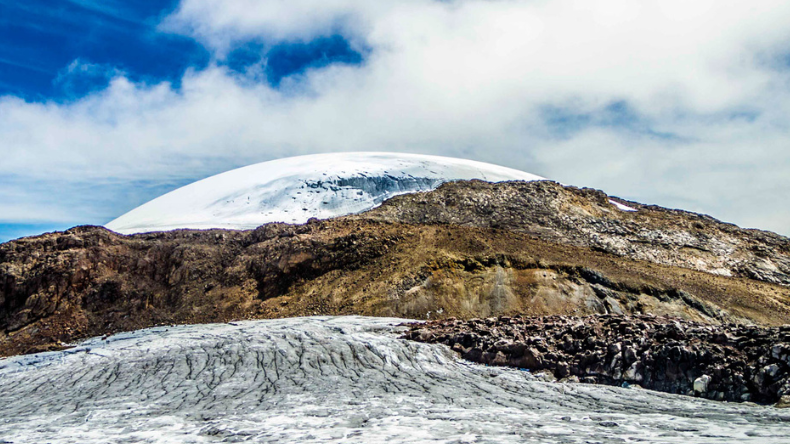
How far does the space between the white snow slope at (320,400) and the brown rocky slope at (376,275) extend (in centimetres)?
573

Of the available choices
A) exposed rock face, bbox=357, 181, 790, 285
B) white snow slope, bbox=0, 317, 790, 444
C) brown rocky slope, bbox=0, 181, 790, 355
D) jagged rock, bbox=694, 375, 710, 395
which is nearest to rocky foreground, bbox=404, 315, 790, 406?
jagged rock, bbox=694, 375, 710, 395

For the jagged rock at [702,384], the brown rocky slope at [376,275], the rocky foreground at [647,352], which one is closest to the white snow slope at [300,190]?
the brown rocky slope at [376,275]

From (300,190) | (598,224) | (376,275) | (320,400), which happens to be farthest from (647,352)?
(300,190)

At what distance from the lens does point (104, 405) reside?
10.7 metres

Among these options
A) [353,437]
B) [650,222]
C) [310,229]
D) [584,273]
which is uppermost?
[650,222]

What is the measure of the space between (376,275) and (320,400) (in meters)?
13.7

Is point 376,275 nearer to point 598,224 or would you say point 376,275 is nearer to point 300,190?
point 598,224

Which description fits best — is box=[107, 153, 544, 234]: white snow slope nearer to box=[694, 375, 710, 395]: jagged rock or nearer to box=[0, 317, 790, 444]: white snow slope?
box=[0, 317, 790, 444]: white snow slope

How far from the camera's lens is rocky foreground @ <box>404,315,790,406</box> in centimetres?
883

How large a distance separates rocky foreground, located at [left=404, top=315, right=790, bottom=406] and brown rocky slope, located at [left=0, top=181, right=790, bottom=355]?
8.51 meters

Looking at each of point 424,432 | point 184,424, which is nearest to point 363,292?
point 184,424

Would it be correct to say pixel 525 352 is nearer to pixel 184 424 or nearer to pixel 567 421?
pixel 567 421

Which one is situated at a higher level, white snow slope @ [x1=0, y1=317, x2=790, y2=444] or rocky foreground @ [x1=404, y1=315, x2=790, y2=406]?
rocky foreground @ [x1=404, y1=315, x2=790, y2=406]

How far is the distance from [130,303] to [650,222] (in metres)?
32.1
